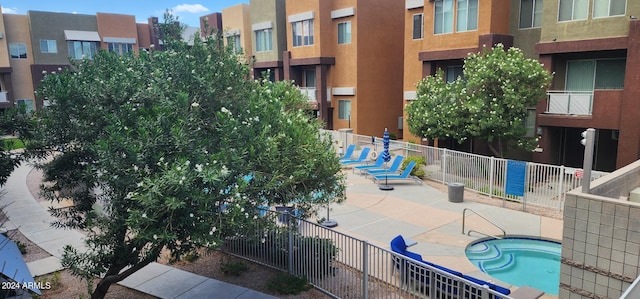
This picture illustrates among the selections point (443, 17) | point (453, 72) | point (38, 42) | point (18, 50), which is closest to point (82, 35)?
point (38, 42)

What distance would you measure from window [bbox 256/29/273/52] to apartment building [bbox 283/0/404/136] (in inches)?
103

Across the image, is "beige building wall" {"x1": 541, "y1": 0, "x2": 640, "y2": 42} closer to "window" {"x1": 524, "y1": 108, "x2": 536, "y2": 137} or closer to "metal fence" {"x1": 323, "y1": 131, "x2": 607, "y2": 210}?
"window" {"x1": 524, "y1": 108, "x2": 536, "y2": 137}

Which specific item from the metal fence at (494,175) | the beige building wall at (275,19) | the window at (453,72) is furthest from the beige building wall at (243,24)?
the metal fence at (494,175)

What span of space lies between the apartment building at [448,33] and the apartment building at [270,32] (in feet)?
38.8

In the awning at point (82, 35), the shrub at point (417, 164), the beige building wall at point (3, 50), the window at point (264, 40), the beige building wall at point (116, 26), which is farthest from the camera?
the beige building wall at point (116, 26)

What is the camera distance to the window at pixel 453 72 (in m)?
23.8

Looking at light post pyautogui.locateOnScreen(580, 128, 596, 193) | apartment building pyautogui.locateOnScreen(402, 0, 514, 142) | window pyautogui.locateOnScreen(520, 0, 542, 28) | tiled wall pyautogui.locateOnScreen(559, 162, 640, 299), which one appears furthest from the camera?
apartment building pyautogui.locateOnScreen(402, 0, 514, 142)

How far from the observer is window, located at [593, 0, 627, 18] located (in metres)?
17.0

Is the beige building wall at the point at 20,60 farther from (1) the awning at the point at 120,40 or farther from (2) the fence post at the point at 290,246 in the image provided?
(2) the fence post at the point at 290,246

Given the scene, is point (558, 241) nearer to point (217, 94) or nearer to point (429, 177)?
point (429, 177)

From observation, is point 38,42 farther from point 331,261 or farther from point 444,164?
point 331,261

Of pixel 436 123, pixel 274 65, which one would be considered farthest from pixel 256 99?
pixel 274 65

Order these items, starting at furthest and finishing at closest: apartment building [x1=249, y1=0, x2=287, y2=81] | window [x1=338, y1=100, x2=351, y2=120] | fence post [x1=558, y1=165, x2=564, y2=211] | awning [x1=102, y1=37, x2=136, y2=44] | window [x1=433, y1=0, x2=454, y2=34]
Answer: awning [x1=102, y1=37, x2=136, y2=44] → apartment building [x1=249, y1=0, x2=287, y2=81] → window [x1=338, y1=100, x2=351, y2=120] → window [x1=433, y1=0, x2=454, y2=34] → fence post [x1=558, y1=165, x2=564, y2=211]

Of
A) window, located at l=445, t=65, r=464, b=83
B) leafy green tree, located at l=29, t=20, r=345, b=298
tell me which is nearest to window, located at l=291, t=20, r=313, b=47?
window, located at l=445, t=65, r=464, b=83
